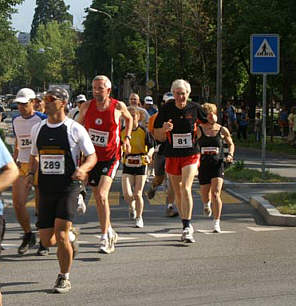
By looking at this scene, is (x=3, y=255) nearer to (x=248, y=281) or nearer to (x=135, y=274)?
(x=135, y=274)

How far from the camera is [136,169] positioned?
1140 centimetres

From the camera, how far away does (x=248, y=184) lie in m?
16.5

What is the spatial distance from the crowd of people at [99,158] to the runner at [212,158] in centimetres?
1

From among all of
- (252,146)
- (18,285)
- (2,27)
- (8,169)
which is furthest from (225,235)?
(2,27)

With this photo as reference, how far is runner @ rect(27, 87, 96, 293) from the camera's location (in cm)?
693

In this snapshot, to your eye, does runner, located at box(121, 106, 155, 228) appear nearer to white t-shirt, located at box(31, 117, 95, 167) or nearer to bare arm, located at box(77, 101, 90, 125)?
bare arm, located at box(77, 101, 90, 125)

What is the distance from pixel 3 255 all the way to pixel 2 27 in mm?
54862

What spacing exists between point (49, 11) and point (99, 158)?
173500 mm

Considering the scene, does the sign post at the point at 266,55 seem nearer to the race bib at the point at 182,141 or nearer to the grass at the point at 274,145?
the race bib at the point at 182,141

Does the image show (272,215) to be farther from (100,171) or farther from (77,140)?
(77,140)

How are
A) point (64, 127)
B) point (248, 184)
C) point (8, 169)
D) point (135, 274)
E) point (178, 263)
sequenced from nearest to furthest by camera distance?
point (8, 169) → point (64, 127) → point (135, 274) → point (178, 263) → point (248, 184)

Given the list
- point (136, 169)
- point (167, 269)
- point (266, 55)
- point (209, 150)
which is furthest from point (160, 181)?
point (167, 269)

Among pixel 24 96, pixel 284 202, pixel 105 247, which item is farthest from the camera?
pixel 284 202

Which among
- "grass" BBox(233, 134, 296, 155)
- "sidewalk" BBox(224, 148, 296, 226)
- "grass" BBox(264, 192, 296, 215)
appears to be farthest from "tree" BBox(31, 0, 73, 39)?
"grass" BBox(264, 192, 296, 215)
